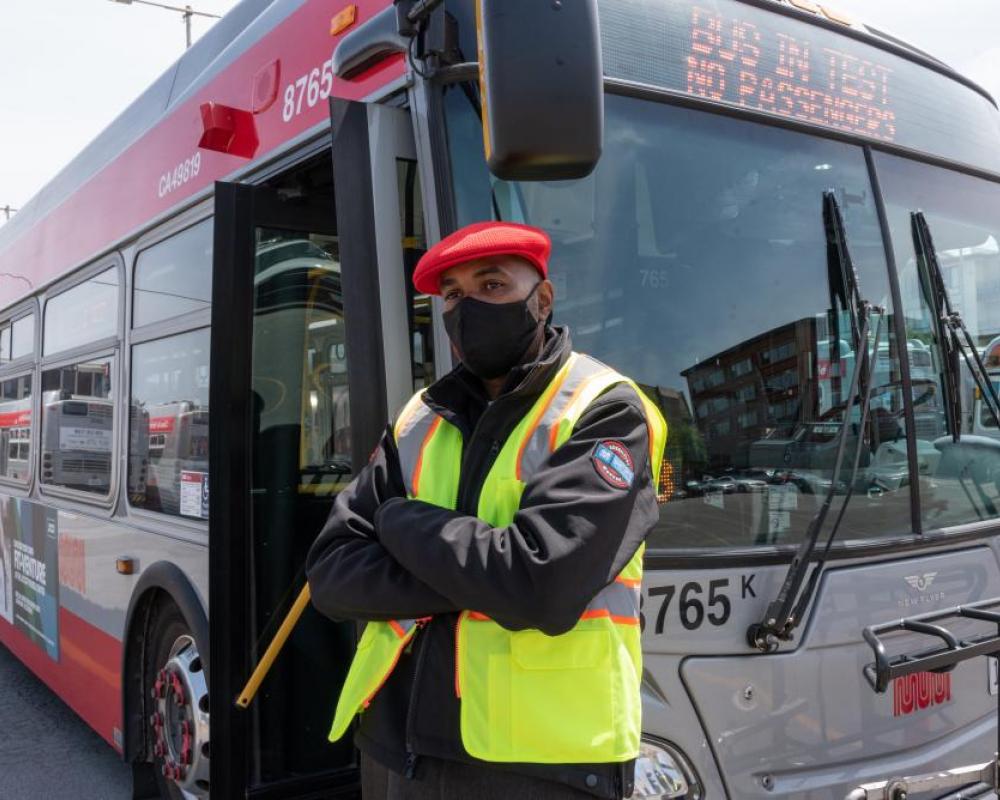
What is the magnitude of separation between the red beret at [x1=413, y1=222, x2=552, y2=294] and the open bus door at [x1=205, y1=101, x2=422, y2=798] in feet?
2.19

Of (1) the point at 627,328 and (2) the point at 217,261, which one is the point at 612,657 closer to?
(1) the point at 627,328

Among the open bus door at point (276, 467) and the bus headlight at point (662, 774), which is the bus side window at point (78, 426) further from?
the bus headlight at point (662, 774)

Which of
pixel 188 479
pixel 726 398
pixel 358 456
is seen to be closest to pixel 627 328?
pixel 726 398

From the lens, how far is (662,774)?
202 centimetres

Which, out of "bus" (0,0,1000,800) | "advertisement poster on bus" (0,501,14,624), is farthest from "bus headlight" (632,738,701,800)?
"advertisement poster on bus" (0,501,14,624)

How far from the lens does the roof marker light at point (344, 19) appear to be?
2.70 meters

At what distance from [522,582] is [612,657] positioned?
246 mm

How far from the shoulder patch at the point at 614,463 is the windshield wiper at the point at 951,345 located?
1442 mm

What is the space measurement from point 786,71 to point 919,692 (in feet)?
5.43

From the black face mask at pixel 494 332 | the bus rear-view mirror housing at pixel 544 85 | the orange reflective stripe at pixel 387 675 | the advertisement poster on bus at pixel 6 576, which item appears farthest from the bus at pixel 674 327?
the advertisement poster on bus at pixel 6 576

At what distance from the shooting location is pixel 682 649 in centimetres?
210

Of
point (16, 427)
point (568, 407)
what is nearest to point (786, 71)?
point (568, 407)

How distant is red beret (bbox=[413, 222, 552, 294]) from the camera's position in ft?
5.86

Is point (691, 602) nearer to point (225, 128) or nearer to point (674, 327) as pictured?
point (674, 327)
